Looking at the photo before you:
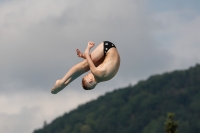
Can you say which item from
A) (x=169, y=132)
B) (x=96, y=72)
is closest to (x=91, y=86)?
(x=96, y=72)

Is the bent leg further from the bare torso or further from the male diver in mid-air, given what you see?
the bare torso

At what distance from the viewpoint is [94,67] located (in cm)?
3166

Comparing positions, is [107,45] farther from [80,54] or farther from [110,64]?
[80,54]

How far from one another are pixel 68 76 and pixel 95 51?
1381mm

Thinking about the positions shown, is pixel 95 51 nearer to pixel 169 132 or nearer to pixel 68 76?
pixel 68 76

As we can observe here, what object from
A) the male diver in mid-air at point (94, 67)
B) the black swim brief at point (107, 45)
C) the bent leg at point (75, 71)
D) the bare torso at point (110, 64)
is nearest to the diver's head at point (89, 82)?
the male diver in mid-air at point (94, 67)

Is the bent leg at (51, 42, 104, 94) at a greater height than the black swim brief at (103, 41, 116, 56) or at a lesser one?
lesser

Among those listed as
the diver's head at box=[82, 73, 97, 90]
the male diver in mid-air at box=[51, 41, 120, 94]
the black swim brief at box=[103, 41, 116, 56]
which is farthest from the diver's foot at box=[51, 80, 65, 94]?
the black swim brief at box=[103, 41, 116, 56]

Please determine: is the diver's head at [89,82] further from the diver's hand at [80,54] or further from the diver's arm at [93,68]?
the diver's hand at [80,54]

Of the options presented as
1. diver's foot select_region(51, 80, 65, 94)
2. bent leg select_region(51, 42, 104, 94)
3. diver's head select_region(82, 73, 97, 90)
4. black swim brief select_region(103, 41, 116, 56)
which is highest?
black swim brief select_region(103, 41, 116, 56)

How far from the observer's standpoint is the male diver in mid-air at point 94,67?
104 feet

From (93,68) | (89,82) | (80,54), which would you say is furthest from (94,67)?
(80,54)

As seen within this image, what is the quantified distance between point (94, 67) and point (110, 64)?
2.20 feet

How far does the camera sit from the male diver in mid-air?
31.8 metres
